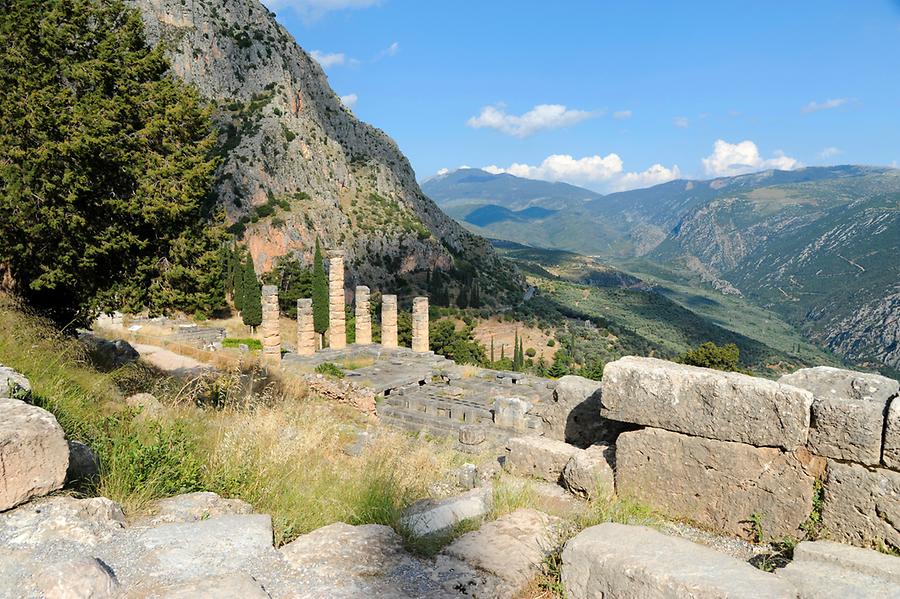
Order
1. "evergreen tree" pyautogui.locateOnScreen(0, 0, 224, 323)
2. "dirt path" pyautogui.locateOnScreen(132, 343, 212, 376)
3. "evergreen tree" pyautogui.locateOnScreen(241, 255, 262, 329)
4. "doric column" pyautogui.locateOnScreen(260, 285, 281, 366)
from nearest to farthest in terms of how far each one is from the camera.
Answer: "evergreen tree" pyautogui.locateOnScreen(0, 0, 224, 323), "dirt path" pyautogui.locateOnScreen(132, 343, 212, 376), "doric column" pyautogui.locateOnScreen(260, 285, 281, 366), "evergreen tree" pyautogui.locateOnScreen(241, 255, 262, 329)

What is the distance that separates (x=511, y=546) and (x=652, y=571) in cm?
107

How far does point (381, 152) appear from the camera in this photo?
298ft

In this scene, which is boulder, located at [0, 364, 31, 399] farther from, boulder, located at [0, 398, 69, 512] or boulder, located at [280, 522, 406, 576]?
boulder, located at [280, 522, 406, 576]

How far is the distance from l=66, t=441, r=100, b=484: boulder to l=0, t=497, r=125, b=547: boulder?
0.46 metres

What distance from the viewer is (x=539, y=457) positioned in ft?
22.3

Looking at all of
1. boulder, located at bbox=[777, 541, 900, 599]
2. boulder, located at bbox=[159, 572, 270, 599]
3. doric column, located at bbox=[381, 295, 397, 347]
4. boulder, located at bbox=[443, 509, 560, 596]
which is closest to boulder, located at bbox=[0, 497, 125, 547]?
boulder, located at bbox=[159, 572, 270, 599]

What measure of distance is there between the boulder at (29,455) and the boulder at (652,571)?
3.27 metres

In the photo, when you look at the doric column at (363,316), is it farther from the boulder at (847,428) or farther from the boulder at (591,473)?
the boulder at (847,428)

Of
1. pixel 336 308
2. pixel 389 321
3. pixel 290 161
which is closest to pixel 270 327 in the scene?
pixel 336 308

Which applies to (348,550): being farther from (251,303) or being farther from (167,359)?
(251,303)

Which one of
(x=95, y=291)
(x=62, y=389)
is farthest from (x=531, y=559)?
(x=95, y=291)

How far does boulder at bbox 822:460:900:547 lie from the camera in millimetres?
4242

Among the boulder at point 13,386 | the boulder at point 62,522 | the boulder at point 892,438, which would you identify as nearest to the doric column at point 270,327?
the boulder at point 13,386

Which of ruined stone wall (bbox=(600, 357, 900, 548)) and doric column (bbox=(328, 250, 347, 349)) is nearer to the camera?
ruined stone wall (bbox=(600, 357, 900, 548))
